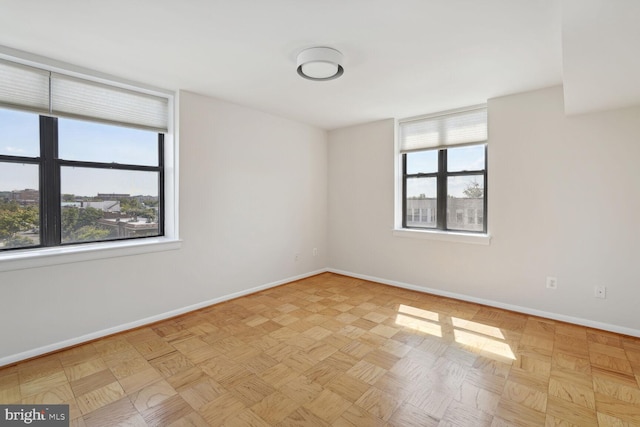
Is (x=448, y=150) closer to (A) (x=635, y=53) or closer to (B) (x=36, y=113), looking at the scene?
(A) (x=635, y=53)

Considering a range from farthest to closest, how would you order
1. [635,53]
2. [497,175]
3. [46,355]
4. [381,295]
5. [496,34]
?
[381,295] → [497,175] → [46,355] → [496,34] → [635,53]

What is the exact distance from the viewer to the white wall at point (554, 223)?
2.84 m

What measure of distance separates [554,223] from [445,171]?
1.39 meters

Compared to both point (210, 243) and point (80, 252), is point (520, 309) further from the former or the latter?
point (80, 252)

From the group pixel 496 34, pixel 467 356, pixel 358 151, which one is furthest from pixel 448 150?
pixel 467 356

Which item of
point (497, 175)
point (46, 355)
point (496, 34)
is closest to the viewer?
point (496, 34)

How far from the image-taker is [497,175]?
11.5 ft

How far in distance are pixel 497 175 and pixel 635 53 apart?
1.72m

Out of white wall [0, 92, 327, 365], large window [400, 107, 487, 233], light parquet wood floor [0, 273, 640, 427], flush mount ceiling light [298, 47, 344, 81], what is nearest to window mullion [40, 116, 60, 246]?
white wall [0, 92, 327, 365]

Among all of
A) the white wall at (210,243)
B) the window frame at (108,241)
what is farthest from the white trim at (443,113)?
the window frame at (108,241)

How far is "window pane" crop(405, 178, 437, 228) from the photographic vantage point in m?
4.24

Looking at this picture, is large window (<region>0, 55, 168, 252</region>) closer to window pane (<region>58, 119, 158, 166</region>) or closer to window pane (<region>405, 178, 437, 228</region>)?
window pane (<region>58, 119, 158, 166</region>)

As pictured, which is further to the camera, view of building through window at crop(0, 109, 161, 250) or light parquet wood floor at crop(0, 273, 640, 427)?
view of building through window at crop(0, 109, 161, 250)

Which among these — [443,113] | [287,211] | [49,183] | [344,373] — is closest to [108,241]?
[49,183]
